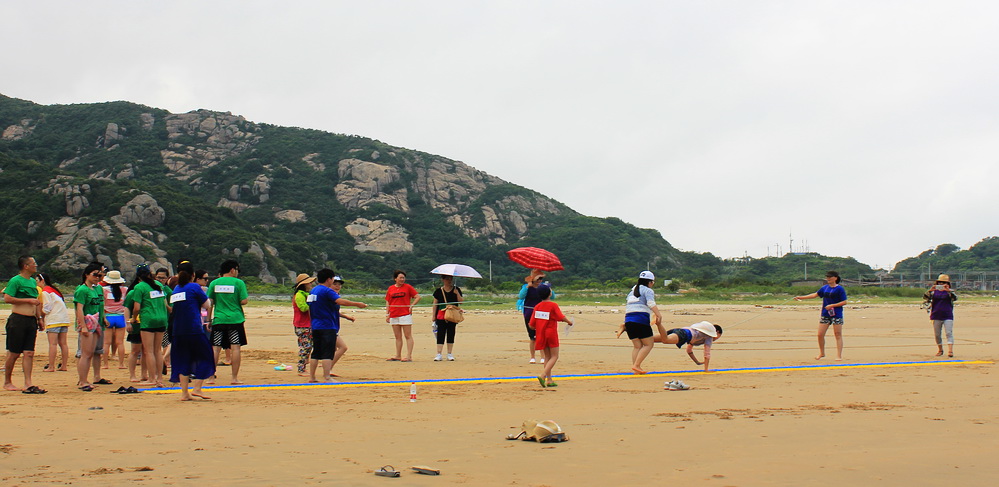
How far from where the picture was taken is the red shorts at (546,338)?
10227 millimetres

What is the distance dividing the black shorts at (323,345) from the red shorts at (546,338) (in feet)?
8.82

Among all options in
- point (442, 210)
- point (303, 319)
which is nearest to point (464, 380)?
point (303, 319)

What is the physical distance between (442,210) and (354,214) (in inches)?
579

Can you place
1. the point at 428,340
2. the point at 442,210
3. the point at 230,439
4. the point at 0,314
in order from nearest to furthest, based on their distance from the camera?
the point at 230,439 < the point at 428,340 < the point at 0,314 < the point at 442,210

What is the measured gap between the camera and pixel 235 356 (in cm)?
995

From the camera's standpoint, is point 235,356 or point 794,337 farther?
point 794,337

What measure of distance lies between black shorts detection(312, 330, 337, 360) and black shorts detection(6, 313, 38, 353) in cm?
326

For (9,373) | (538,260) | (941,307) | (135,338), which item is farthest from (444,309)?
(941,307)

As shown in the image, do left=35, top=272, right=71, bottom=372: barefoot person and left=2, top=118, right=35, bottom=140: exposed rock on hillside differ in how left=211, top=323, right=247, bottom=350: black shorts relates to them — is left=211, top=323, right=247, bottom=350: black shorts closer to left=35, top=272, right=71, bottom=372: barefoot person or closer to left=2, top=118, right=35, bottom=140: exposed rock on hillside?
left=35, top=272, right=71, bottom=372: barefoot person

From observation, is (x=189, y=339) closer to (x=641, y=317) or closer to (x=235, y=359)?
(x=235, y=359)

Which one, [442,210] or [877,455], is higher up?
[442,210]

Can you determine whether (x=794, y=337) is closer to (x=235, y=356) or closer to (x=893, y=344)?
(x=893, y=344)

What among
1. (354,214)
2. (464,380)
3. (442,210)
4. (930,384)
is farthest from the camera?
(442,210)

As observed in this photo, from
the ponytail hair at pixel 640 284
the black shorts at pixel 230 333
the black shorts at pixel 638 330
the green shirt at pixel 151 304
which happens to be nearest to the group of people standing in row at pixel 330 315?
the black shorts at pixel 230 333
